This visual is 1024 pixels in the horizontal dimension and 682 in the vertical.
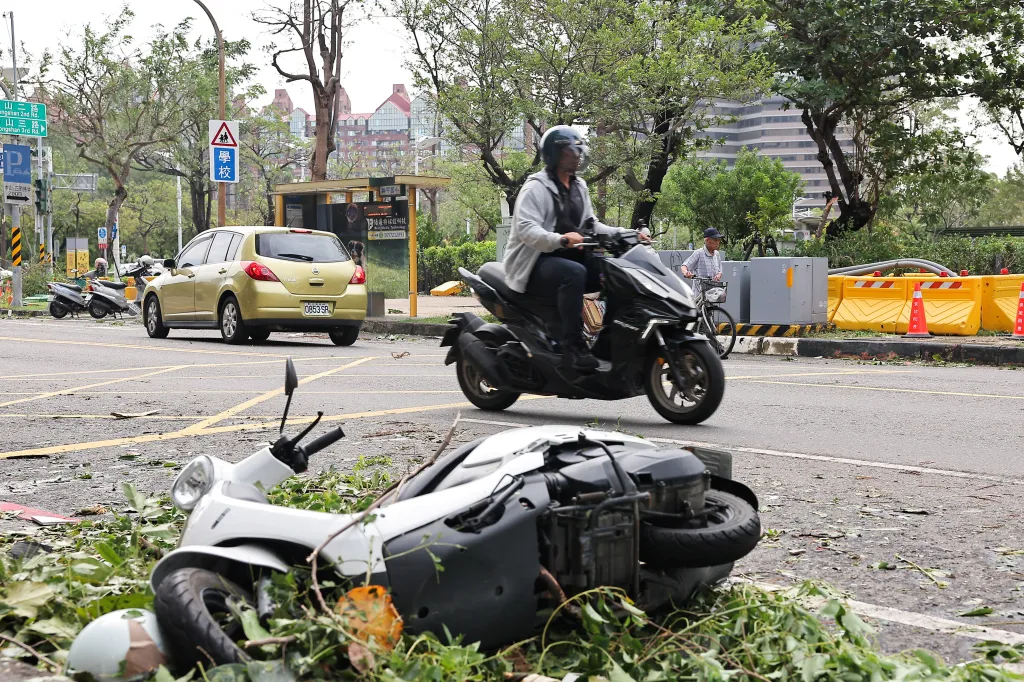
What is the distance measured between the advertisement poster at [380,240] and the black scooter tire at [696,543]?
65.9 ft

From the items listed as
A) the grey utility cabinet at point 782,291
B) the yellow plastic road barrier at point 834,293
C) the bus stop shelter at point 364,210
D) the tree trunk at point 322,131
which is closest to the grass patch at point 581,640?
the grey utility cabinet at point 782,291

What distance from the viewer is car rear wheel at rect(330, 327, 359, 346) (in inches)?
674

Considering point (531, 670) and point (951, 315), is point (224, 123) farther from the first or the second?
point (531, 670)

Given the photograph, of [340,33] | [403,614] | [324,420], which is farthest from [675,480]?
[340,33]

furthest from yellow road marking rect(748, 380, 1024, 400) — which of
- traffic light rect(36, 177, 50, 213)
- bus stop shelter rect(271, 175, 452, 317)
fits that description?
traffic light rect(36, 177, 50, 213)

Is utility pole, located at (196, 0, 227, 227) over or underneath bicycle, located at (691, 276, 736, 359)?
over

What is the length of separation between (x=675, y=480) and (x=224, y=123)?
22098 mm

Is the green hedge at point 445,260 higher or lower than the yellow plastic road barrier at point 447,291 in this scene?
higher

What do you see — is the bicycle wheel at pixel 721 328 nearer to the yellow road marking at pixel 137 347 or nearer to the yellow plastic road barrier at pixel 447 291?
the yellow road marking at pixel 137 347

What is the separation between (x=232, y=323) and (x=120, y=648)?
14246 millimetres

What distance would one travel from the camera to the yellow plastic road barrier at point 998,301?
16.9 meters

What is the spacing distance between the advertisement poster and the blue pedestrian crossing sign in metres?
2.45

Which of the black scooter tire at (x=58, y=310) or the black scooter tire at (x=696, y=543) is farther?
the black scooter tire at (x=58, y=310)

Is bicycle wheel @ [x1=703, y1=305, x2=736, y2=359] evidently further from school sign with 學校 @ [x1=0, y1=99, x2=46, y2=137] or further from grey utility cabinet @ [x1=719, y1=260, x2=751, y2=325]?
school sign with 學校 @ [x1=0, y1=99, x2=46, y2=137]
